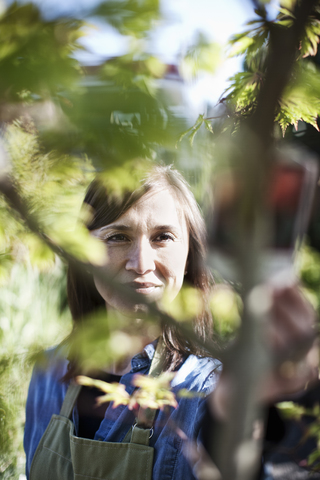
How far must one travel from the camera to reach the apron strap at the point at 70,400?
1.10 meters

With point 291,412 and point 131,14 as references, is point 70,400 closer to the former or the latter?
point 291,412

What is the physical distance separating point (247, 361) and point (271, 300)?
3.3 inches

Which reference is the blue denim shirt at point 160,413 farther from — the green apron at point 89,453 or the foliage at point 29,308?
the foliage at point 29,308

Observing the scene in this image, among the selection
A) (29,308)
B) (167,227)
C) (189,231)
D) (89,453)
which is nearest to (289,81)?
(167,227)

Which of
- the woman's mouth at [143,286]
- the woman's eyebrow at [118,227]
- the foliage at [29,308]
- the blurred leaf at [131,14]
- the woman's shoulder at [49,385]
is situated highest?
the blurred leaf at [131,14]

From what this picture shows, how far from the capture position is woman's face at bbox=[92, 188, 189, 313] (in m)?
0.84

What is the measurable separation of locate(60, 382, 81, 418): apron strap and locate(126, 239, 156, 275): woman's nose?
525mm

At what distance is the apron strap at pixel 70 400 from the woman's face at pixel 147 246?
1.36ft

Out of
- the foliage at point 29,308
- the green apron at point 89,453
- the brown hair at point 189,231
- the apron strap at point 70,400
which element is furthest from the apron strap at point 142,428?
the foliage at point 29,308

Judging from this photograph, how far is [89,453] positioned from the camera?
0.96 m

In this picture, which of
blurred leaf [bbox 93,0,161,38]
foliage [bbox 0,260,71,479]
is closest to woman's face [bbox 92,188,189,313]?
blurred leaf [bbox 93,0,161,38]

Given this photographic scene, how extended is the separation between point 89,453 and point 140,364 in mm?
271

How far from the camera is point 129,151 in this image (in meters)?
0.40

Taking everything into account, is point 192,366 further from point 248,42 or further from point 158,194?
point 248,42
